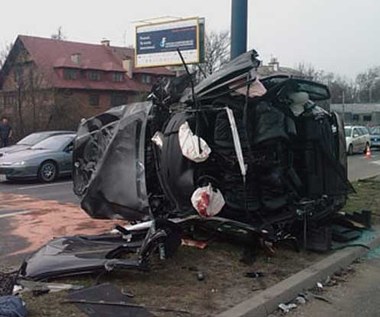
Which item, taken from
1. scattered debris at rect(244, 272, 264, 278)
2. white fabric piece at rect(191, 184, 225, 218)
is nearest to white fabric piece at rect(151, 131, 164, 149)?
white fabric piece at rect(191, 184, 225, 218)

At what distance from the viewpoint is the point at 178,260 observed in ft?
20.9

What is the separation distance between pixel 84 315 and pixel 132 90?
56.2m

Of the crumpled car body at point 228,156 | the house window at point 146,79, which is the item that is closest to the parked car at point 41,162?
the crumpled car body at point 228,156

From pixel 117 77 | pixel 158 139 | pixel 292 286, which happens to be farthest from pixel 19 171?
pixel 117 77

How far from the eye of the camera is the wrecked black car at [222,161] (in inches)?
254

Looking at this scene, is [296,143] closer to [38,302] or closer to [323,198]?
Answer: [323,198]

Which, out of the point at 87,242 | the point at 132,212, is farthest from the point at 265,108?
the point at 87,242

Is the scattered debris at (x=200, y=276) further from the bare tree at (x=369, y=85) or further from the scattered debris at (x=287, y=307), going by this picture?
the bare tree at (x=369, y=85)

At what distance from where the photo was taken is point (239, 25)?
941 centimetres

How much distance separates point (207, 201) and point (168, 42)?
27.8 m

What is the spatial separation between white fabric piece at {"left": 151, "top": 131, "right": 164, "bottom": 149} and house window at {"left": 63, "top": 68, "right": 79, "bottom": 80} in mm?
48921

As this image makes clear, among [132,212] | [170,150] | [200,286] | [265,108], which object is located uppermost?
[265,108]

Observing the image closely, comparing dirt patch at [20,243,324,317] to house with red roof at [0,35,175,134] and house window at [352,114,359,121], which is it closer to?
house with red roof at [0,35,175,134]

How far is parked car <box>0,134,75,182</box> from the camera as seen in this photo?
16047 millimetres
